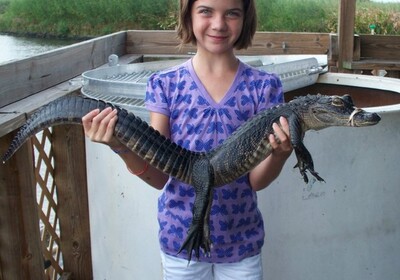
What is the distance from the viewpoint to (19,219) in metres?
2.29

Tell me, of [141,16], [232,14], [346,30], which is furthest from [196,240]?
[141,16]

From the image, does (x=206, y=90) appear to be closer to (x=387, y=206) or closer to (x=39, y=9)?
(x=387, y=206)

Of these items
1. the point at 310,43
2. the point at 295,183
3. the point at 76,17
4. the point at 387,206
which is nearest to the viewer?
the point at 295,183

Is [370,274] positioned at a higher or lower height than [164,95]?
lower

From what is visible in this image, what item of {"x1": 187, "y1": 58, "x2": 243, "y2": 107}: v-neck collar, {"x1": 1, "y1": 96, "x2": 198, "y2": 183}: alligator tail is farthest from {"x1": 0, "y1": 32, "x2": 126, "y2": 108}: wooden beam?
{"x1": 187, "y1": 58, "x2": 243, "y2": 107}: v-neck collar

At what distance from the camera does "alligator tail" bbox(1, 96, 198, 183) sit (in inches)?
61.1

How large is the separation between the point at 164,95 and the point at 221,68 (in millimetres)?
198

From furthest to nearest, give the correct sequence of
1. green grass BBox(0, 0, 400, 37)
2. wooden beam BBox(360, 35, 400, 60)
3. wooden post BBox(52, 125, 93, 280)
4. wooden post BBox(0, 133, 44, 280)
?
green grass BBox(0, 0, 400, 37), wooden beam BBox(360, 35, 400, 60), wooden post BBox(52, 125, 93, 280), wooden post BBox(0, 133, 44, 280)

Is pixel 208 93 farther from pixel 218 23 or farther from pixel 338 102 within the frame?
pixel 338 102

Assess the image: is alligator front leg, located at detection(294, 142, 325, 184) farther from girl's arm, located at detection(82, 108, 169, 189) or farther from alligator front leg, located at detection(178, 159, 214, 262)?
girl's arm, located at detection(82, 108, 169, 189)

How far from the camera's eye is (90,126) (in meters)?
1.50

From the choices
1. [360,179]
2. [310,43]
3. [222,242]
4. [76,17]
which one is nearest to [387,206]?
[360,179]

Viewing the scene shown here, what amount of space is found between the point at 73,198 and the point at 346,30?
8.57ft

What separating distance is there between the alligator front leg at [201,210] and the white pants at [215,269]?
0.32 feet
